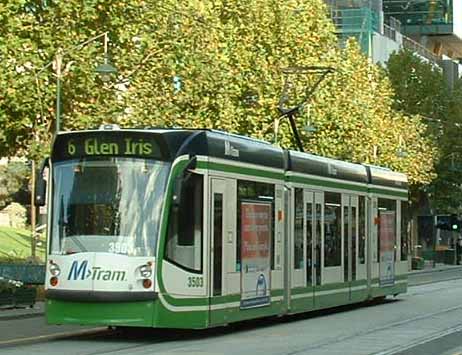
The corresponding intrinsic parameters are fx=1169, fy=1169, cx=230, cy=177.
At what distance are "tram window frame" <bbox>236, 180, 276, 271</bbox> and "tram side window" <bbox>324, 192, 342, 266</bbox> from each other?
3182 millimetres

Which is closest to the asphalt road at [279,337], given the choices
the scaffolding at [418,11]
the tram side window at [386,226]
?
the tram side window at [386,226]

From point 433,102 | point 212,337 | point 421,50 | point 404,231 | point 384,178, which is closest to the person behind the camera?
point 212,337

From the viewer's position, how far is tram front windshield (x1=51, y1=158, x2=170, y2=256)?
61.2 feet

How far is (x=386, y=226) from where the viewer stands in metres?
30.5

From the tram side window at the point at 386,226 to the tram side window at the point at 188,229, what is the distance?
11.3 m

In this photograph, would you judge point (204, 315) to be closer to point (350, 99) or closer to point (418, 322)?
point (418, 322)

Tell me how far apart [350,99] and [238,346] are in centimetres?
3311

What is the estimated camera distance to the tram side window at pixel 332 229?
1006 inches

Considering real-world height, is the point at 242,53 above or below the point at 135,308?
above

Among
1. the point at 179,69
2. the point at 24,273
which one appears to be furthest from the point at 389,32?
the point at 24,273

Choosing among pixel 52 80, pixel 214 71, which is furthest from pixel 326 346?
pixel 214 71

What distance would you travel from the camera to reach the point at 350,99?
50719mm

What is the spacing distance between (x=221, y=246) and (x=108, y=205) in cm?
222

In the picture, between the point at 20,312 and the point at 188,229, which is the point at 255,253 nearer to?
the point at 188,229
